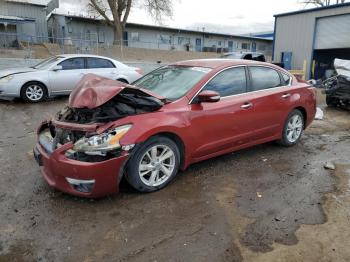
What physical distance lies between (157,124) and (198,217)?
113 cm

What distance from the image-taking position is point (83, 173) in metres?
3.44

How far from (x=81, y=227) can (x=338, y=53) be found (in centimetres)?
2254

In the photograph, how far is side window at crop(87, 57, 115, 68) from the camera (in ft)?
34.8

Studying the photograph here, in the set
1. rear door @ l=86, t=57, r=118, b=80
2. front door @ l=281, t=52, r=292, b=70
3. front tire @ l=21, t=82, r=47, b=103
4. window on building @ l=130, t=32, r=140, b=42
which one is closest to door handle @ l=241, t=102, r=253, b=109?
rear door @ l=86, t=57, r=118, b=80

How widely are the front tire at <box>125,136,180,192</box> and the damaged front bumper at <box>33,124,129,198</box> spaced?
18cm

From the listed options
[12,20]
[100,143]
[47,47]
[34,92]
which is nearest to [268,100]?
[100,143]

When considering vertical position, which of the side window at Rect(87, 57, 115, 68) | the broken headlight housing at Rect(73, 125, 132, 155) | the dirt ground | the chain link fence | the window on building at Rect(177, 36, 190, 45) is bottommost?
the dirt ground

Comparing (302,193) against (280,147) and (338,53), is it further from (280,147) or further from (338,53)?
(338,53)

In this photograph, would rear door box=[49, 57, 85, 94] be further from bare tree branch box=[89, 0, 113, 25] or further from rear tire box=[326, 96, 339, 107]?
bare tree branch box=[89, 0, 113, 25]

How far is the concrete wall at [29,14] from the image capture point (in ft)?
103

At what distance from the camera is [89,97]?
12.4 ft

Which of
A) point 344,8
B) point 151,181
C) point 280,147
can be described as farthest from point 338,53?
point 151,181

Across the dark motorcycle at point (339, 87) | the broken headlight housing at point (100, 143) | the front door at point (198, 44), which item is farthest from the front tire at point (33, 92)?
the front door at point (198, 44)

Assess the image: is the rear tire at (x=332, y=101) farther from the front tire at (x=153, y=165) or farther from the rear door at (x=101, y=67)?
the front tire at (x=153, y=165)
